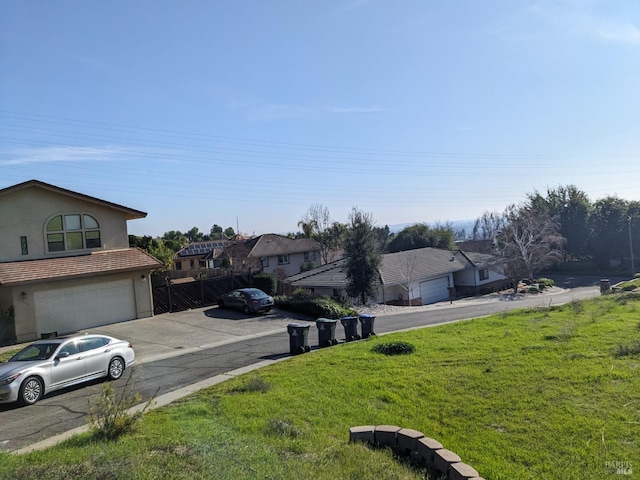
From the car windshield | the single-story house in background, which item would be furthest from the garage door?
the car windshield

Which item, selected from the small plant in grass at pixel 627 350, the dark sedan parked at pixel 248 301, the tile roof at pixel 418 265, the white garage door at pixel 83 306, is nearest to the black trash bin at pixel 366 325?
the small plant in grass at pixel 627 350

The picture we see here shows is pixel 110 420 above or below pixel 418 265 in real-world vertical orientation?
below

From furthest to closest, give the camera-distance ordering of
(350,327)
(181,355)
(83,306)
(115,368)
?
1. (83,306)
2. (350,327)
3. (181,355)
4. (115,368)

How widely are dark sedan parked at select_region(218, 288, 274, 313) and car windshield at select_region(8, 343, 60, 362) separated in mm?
14933

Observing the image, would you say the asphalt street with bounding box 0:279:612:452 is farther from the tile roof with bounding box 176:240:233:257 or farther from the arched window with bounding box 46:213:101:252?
the tile roof with bounding box 176:240:233:257

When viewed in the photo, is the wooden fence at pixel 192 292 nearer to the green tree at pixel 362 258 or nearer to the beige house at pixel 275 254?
the green tree at pixel 362 258

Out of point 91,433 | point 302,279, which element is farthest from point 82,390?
point 302,279

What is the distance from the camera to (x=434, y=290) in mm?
44875

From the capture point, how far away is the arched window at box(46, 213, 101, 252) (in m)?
25.3

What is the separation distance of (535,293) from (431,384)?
40.3 metres

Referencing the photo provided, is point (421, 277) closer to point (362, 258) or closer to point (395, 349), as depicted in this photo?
point (362, 258)

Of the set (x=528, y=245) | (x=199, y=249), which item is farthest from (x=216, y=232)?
(x=528, y=245)

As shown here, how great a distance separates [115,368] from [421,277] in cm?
3051

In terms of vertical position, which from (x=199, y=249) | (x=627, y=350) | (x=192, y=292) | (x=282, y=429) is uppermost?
(x=199, y=249)
